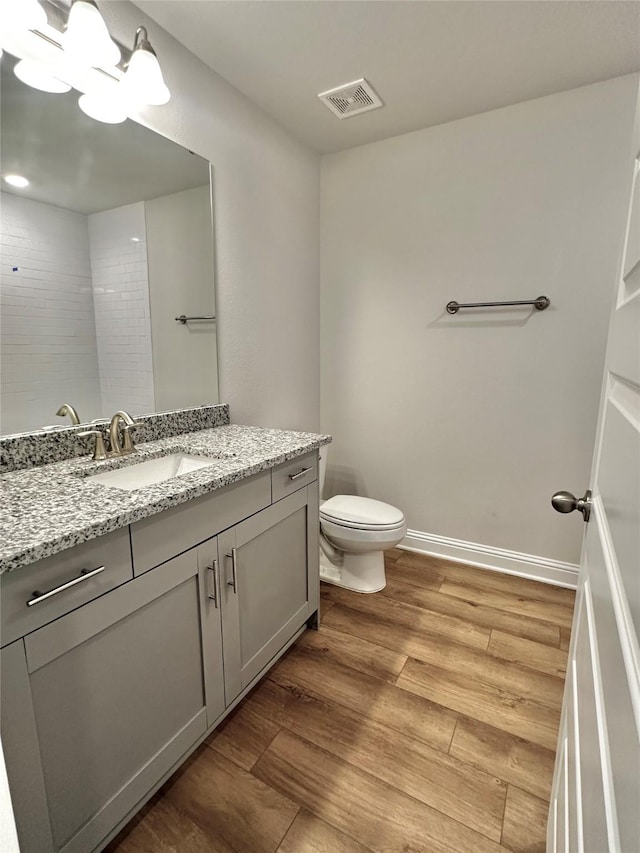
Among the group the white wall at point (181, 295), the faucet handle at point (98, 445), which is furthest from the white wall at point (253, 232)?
the faucet handle at point (98, 445)

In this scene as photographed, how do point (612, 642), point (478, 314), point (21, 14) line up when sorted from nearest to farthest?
point (612, 642)
point (21, 14)
point (478, 314)

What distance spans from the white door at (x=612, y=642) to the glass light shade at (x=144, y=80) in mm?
1367

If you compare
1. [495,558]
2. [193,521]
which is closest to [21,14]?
[193,521]

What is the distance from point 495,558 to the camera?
2.30 meters

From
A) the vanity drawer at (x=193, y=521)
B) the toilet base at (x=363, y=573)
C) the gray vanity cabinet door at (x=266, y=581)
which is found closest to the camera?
the vanity drawer at (x=193, y=521)

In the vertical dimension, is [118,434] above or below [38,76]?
below

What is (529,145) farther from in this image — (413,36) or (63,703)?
(63,703)

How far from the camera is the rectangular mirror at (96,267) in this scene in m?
1.20

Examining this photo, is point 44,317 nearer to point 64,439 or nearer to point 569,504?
point 64,439

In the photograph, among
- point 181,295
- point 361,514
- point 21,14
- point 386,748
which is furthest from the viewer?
point 361,514

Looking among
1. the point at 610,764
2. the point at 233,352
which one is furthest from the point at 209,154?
the point at 610,764

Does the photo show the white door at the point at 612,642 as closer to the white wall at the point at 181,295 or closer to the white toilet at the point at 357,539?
the white toilet at the point at 357,539

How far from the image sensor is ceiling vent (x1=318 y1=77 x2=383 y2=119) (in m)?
1.82

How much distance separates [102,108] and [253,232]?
2.51ft
